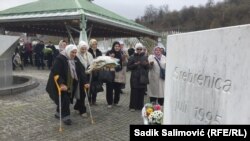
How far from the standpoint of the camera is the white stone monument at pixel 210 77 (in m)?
2.32

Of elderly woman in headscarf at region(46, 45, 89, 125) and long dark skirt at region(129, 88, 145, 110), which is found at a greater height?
elderly woman in headscarf at region(46, 45, 89, 125)

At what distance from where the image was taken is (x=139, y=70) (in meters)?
8.35

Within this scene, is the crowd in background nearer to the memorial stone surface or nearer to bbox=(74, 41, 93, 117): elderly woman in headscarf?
bbox=(74, 41, 93, 117): elderly woman in headscarf

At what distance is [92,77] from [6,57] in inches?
178

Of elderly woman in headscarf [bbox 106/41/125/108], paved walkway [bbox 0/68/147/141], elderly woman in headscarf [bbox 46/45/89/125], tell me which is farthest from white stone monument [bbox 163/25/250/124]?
elderly woman in headscarf [bbox 106/41/125/108]

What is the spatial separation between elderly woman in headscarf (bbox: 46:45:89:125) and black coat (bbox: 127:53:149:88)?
1488 millimetres

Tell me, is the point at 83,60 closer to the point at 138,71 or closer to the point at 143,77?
the point at 138,71

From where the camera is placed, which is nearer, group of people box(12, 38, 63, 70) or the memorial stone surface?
the memorial stone surface

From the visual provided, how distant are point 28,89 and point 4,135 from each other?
5546 millimetres

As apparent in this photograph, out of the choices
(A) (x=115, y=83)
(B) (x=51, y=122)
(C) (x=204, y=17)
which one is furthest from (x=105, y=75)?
(C) (x=204, y=17)

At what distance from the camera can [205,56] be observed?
9.27ft

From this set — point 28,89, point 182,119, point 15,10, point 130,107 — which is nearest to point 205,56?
point 182,119

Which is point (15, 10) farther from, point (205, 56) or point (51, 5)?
point (205, 56)

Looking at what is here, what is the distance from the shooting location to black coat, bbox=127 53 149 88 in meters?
8.32
